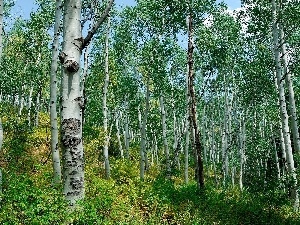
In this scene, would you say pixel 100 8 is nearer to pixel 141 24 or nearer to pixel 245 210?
pixel 141 24

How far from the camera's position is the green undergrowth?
13.6ft

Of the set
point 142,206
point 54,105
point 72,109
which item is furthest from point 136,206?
point 72,109

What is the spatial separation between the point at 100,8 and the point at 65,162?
17669mm

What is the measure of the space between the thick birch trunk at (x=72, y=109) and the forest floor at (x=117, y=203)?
0.78 feet

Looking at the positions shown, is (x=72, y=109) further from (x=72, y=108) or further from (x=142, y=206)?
(x=142, y=206)

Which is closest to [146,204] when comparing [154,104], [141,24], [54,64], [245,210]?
[245,210]

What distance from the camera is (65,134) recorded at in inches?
168

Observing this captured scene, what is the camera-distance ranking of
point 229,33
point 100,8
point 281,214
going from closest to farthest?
point 281,214
point 100,8
point 229,33

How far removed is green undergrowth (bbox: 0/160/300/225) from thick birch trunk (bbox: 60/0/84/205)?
0.23 metres

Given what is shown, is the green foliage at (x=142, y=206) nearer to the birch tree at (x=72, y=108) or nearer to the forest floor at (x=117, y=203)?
the forest floor at (x=117, y=203)

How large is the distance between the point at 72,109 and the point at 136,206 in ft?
25.9

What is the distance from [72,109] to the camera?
4.36m

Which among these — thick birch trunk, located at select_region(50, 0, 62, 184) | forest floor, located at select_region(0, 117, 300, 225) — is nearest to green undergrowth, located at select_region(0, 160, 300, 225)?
forest floor, located at select_region(0, 117, 300, 225)

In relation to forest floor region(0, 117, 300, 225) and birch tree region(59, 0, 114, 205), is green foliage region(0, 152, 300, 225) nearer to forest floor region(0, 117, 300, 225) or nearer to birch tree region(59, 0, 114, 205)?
forest floor region(0, 117, 300, 225)
